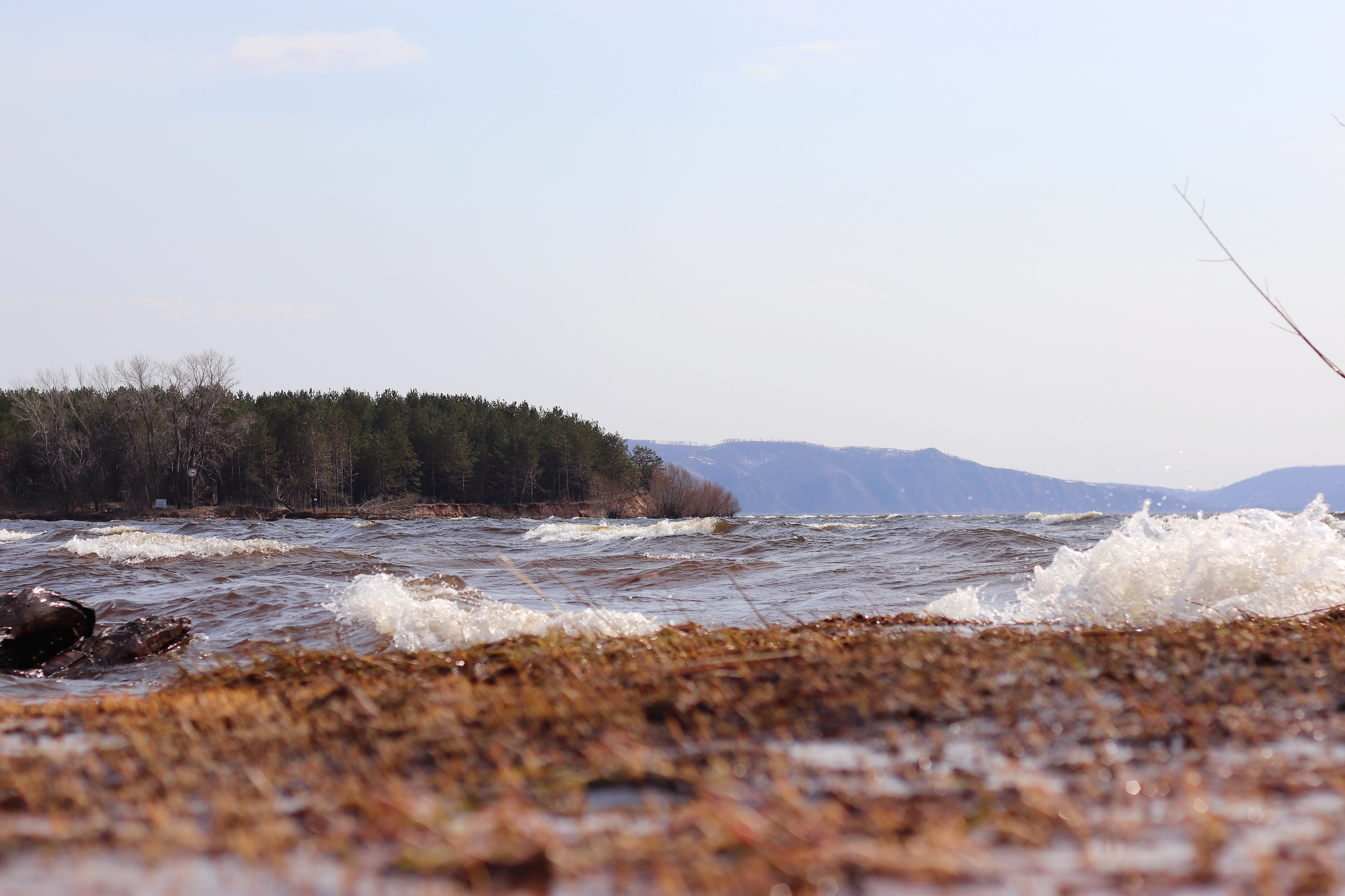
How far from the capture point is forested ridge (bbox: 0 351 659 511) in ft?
220

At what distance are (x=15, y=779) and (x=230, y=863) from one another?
4.04 ft

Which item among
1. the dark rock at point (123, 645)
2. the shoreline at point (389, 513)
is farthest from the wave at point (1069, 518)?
the shoreline at point (389, 513)

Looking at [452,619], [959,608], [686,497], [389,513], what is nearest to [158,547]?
[452,619]

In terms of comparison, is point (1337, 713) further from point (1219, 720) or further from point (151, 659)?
point (151, 659)

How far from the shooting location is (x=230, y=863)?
1.92m

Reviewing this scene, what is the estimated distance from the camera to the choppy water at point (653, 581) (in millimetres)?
6965

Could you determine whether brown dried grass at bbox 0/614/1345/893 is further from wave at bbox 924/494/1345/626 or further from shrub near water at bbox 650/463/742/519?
shrub near water at bbox 650/463/742/519

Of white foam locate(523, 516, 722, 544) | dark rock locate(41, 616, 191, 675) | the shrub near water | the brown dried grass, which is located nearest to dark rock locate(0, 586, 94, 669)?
dark rock locate(41, 616, 191, 675)

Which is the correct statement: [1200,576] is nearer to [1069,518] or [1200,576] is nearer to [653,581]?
[653,581]

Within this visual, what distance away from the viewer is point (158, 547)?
18.0 metres

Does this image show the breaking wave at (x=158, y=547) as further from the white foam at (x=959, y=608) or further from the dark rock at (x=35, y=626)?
the white foam at (x=959, y=608)

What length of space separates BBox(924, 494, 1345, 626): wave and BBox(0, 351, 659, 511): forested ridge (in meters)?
67.6

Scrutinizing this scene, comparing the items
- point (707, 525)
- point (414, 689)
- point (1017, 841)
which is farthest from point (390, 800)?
point (707, 525)

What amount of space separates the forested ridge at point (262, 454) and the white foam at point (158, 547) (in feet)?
166
